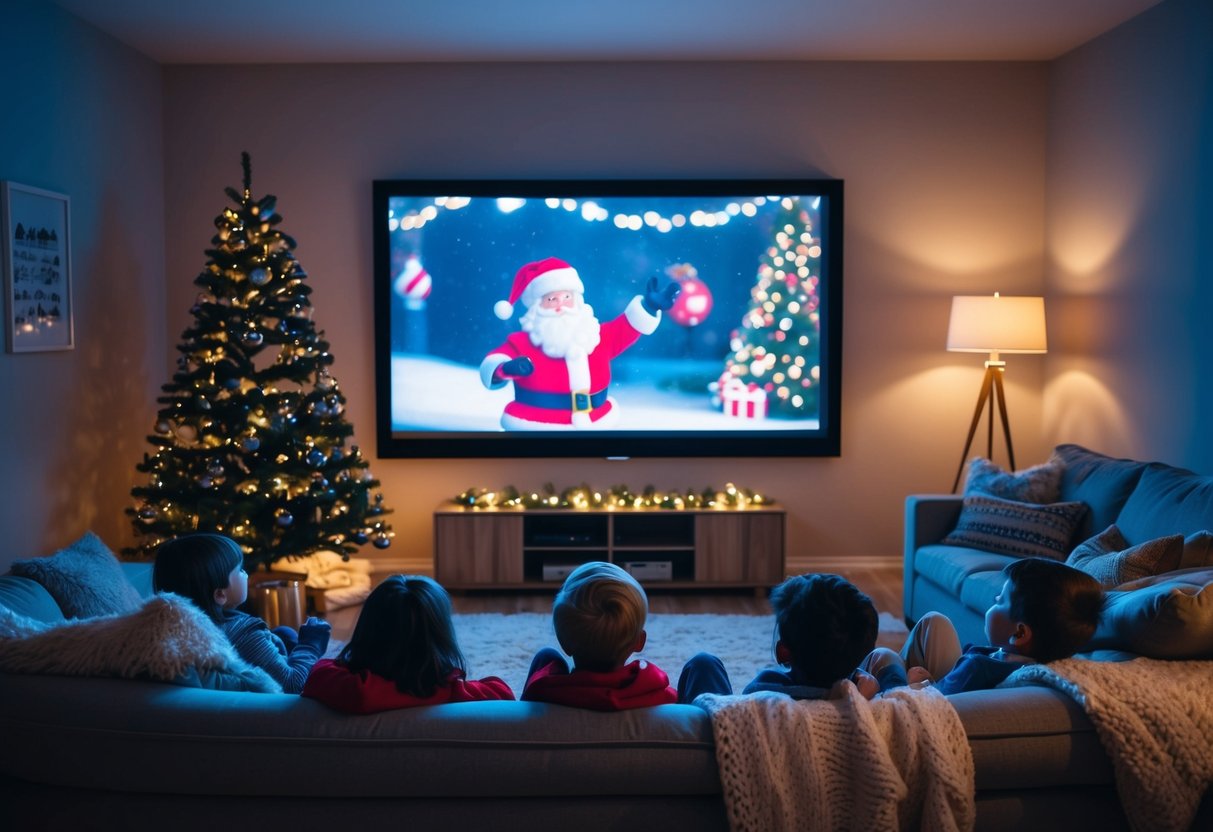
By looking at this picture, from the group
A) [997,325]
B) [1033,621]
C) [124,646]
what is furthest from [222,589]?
[997,325]

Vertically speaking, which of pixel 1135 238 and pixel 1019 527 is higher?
pixel 1135 238

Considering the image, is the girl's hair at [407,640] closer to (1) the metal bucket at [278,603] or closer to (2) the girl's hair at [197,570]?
(2) the girl's hair at [197,570]

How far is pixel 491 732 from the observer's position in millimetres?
2021

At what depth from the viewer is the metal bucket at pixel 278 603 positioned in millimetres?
4152

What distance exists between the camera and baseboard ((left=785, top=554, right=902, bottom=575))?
20.3 feet

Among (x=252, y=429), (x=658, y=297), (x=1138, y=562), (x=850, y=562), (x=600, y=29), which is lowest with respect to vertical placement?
(x=850, y=562)

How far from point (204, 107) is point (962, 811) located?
526 cm

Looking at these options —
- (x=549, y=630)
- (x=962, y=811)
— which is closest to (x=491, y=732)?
(x=962, y=811)

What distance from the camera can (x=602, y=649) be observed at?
220 cm

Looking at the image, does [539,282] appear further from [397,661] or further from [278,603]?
[397,661]

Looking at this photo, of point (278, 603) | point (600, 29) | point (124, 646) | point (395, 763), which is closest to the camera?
point (395, 763)

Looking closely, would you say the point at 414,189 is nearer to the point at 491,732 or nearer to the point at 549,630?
the point at 549,630

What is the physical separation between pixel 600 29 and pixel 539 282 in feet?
4.35

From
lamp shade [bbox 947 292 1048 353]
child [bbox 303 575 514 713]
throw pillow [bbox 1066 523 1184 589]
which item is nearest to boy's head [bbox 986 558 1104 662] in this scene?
throw pillow [bbox 1066 523 1184 589]
